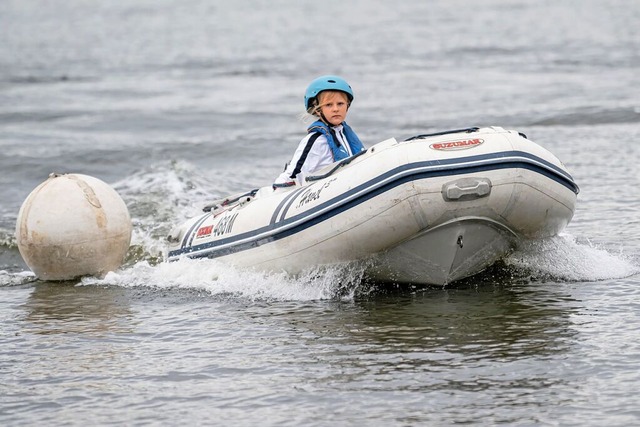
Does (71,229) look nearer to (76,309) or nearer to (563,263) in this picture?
(76,309)

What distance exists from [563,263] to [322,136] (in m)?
2.18

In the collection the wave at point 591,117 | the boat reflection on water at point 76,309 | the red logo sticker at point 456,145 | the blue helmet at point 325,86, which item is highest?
the wave at point 591,117

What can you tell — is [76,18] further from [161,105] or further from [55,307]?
[55,307]

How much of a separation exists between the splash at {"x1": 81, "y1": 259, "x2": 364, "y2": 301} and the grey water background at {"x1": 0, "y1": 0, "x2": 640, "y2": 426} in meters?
0.02

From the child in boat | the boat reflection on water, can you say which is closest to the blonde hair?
the child in boat

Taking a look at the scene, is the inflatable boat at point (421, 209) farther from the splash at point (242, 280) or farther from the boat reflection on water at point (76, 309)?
the boat reflection on water at point (76, 309)

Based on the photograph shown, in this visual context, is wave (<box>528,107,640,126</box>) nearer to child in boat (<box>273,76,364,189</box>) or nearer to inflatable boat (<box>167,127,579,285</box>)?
child in boat (<box>273,76,364,189</box>)

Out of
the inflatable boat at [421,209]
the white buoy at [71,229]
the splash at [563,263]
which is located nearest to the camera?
the inflatable boat at [421,209]

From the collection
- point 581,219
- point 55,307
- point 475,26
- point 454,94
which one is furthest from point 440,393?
point 475,26

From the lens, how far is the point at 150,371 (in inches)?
303

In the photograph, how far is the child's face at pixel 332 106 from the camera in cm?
1010

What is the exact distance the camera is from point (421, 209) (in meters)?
8.70

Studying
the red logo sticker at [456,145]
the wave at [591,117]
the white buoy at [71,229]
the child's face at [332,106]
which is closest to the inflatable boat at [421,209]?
the red logo sticker at [456,145]

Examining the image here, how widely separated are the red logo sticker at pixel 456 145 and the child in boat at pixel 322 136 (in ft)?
4.32
